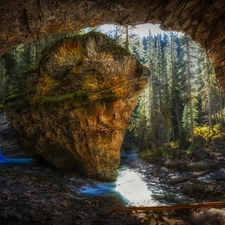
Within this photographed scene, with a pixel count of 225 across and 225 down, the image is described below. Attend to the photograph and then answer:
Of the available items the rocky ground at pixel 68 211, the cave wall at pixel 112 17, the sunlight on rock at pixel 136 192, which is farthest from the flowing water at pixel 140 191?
the cave wall at pixel 112 17

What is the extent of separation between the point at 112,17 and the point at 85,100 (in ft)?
27.8

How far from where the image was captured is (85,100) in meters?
14.4

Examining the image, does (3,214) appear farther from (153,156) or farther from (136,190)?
(153,156)

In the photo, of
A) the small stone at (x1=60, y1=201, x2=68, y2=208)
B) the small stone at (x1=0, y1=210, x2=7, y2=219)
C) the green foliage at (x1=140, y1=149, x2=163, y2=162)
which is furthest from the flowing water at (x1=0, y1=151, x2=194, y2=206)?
the green foliage at (x1=140, y1=149, x2=163, y2=162)

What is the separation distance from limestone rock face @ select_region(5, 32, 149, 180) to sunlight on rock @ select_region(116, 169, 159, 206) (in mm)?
1509

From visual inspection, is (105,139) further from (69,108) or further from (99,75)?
(99,75)

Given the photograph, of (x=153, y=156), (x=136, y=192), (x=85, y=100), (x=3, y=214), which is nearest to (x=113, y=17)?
(x=3, y=214)

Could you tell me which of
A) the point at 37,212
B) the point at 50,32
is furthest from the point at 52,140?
the point at 50,32

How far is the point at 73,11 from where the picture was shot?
18.8 feet

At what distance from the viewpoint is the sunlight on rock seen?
1198 cm

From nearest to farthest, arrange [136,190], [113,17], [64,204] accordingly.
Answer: [113,17] → [64,204] → [136,190]

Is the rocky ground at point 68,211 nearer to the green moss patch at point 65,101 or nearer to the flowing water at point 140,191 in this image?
the flowing water at point 140,191

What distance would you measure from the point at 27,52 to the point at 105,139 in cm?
1802

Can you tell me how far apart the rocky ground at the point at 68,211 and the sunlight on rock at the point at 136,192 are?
167cm
